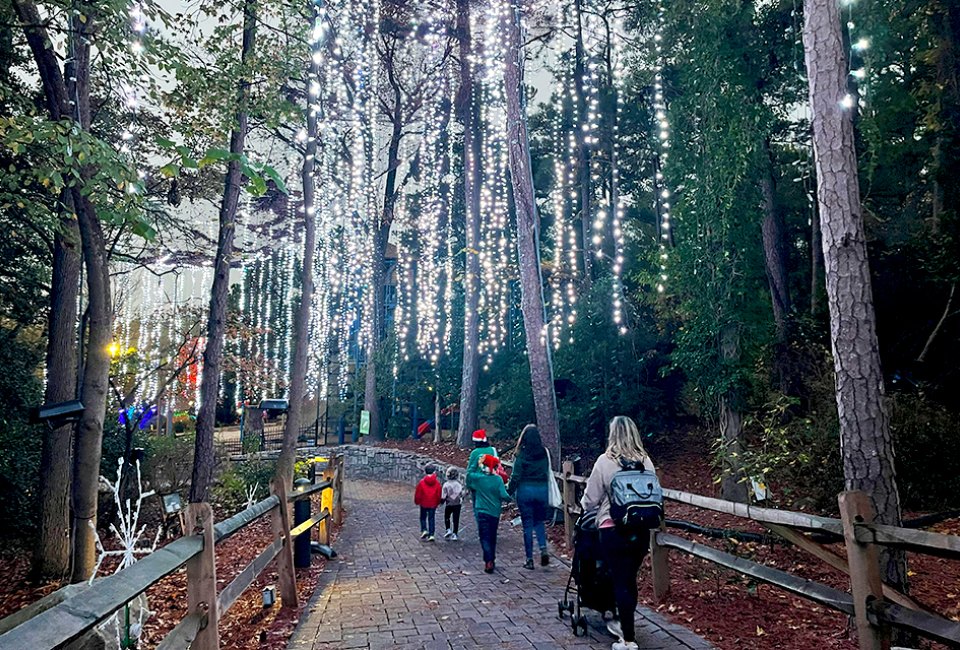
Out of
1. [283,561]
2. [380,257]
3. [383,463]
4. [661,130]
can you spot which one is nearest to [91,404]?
[283,561]

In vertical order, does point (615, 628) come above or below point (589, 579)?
below

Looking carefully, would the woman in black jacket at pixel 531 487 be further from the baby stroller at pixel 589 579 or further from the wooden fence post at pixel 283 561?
the wooden fence post at pixel 283 561

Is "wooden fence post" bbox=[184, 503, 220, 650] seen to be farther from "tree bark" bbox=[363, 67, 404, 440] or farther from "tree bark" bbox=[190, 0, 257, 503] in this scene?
"tree bark" bbox=[363, 67, 404, 440]

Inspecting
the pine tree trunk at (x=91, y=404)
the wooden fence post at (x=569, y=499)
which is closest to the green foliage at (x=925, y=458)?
the wooden fence post at (x=569, y=499)

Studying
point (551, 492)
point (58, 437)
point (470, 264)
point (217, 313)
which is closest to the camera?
point (551, 492)

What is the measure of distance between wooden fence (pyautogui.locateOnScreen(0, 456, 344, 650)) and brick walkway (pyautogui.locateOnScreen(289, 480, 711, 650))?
75 cm

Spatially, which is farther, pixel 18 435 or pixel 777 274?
pixel 777 274

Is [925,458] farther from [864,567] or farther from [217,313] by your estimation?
[217,313]

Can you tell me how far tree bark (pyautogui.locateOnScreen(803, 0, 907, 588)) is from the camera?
5.13 metres

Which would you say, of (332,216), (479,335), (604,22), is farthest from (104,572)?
(604,22)

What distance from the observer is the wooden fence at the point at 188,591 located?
172 cm

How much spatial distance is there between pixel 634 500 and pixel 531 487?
3.43 m

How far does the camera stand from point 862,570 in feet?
11.7

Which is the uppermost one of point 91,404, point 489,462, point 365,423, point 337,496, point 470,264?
point 470,264
